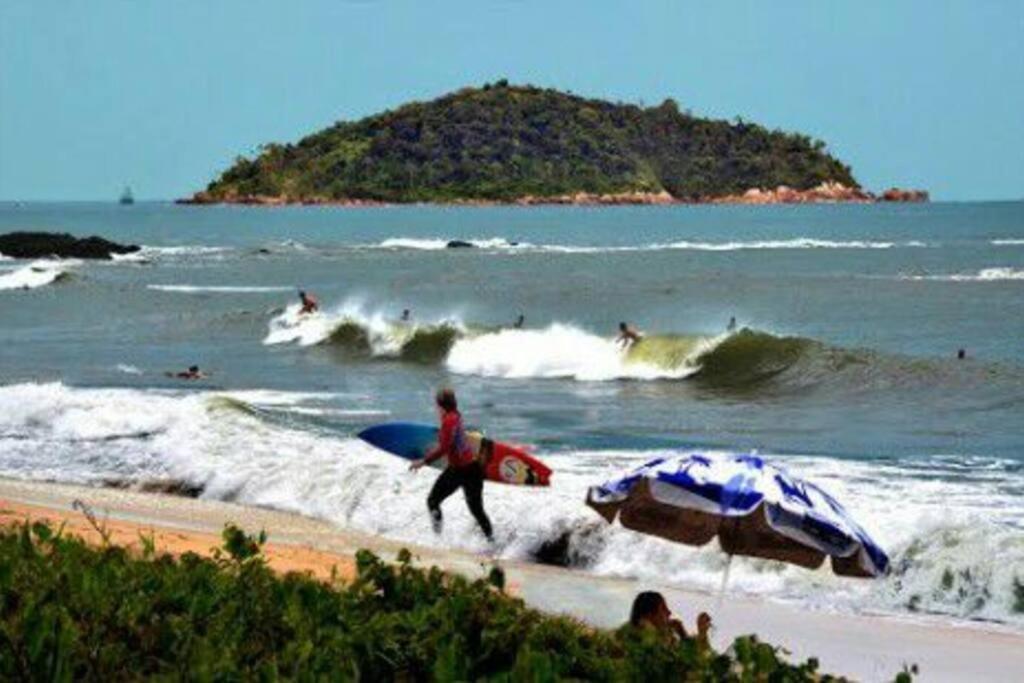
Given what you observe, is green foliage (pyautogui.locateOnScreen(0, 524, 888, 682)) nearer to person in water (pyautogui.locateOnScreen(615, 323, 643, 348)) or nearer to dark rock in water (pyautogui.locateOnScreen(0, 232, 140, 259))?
person in water (pyautogui.locateOnScreen(615, 323, 643, 348))

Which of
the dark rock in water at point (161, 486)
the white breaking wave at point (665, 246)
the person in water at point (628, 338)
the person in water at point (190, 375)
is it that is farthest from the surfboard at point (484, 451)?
the white breaking wave at point (665, 246)

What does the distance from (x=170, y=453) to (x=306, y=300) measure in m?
26.6

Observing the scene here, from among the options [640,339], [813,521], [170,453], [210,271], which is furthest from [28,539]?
[210,271]

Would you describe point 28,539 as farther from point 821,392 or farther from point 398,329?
point 398,329

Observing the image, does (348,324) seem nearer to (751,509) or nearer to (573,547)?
(573,547)

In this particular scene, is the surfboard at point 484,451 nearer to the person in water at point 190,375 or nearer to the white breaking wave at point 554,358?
the person in water at point 190,375

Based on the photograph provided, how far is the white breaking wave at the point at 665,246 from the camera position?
374 ft

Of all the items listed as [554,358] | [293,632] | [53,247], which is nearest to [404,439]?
[293,632]

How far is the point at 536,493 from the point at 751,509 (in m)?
7.34

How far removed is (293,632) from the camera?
7.15m

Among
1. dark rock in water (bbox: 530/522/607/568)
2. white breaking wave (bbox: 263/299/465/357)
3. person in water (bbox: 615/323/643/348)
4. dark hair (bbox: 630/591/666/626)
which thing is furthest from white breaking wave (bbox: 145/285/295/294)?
dark hair (bbox: 630/591/666/626)

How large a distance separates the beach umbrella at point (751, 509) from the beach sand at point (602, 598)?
36.2 inches

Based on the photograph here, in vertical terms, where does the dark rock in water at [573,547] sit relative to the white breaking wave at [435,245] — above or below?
above

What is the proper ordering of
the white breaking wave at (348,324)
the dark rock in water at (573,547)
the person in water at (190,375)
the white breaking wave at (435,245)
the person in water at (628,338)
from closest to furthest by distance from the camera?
the dark rock in water at (573,547) < the person in water at (190,375) < the person in water at (628,338) < the white breaking wave at (348,324) < the white breaking wave at (435,245)
